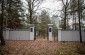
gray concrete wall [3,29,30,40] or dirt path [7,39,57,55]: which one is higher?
gray concrete wall [3,29,30,40]

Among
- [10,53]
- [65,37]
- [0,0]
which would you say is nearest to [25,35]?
[65,37]

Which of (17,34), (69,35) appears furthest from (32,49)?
(69,35)

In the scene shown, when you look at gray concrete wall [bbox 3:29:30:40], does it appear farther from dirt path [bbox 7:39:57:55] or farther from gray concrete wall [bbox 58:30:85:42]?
dirt path [bbox 7:39:57:55]

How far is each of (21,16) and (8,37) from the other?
8639mm

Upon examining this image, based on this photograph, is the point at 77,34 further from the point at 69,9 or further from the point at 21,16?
the point at 21,16

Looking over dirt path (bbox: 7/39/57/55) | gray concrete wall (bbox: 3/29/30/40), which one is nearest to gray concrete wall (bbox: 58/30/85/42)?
gray concrete wall (bbox: 3/29/30/40)

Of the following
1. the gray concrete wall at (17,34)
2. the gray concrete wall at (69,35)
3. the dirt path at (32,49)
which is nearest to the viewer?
the dirt path at (32,49)

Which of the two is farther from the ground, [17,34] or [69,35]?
[17,34]

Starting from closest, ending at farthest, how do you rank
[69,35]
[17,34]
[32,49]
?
1. [32,49]
2. [69,35]
3. [17,34]

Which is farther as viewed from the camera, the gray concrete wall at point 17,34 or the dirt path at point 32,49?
the gray concrete wall at point 17,34

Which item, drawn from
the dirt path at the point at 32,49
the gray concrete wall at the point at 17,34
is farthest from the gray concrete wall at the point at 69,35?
the dirt path at the point at 32,49

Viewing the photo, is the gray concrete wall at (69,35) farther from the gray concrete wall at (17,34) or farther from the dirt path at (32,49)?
the dirt path at (32,49)

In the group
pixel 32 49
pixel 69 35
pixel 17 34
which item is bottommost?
pixel 32 49

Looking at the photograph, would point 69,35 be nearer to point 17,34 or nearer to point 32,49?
point 17,34
